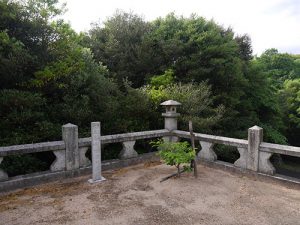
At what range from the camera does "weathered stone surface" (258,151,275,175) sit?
5480 mm

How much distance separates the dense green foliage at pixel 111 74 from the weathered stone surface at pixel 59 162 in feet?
3.67

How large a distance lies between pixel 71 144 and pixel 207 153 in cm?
354

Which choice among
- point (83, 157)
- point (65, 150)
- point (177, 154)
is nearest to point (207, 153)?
point (177, 154)

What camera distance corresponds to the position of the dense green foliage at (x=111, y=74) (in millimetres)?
6367

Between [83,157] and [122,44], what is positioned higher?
[122,44]

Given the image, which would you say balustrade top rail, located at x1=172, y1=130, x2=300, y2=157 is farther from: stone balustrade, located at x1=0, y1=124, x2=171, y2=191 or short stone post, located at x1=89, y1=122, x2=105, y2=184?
short stone post, located at x1=89, y1=122, x2=105, y2=184

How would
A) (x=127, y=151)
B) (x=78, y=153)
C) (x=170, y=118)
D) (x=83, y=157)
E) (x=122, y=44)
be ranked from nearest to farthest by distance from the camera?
(x=78, y=153) → (x=83, y=157) → (x=127, y=151) → (x=170, y=118) → (x=122, y=44)

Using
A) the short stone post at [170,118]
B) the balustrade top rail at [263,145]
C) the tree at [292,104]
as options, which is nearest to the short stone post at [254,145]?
the balustrade top rail at [263,145]

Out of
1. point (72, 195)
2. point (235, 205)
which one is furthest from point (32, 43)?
point (235, 205)

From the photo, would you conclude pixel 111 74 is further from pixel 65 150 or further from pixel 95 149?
pixel 95 149

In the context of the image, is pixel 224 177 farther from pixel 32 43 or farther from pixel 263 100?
pixel 263 100

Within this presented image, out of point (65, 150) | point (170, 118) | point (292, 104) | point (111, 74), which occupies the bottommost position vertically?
point (65, 150)

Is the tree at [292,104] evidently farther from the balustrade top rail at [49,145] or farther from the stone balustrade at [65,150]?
the stone balustrade at [65,150]

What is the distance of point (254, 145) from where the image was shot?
5664 millimetres
